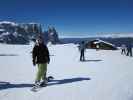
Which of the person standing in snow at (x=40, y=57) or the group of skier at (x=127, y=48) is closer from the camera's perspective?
the person standing in snow at (x=40, y=57)

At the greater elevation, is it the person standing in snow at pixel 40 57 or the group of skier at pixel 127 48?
the person standing in snow at pixel 40 57

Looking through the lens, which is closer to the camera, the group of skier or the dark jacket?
the dark jacket

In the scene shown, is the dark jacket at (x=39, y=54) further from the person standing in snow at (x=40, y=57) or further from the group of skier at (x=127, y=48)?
the group of skier at (x=127, y=48)

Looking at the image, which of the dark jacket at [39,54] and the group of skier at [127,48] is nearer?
the dark jacket at [39,54]

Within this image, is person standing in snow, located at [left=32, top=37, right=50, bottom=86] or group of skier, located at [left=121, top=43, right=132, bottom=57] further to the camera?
group of skier, located at [left=121, top=43, right=132, bottom=57]

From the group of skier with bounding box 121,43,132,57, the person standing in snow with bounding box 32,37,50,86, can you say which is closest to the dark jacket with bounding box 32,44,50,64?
the person standing in snow with bounding box 32,37,50,86

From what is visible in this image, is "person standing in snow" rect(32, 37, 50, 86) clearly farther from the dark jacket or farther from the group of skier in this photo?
the group of skier

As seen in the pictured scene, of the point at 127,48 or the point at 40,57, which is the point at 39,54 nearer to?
the point at 40,57

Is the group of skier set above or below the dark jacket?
below

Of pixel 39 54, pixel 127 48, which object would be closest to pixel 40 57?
pixel 39 54

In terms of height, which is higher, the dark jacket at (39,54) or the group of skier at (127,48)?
the dark jacket at (39,54)

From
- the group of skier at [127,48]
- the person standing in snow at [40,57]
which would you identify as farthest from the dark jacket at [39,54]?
the group of skier at [127,48]

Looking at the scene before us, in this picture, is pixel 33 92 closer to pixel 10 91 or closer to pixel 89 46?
pixel 10 91

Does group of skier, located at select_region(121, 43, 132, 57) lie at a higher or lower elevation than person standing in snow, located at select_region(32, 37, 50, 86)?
lower
